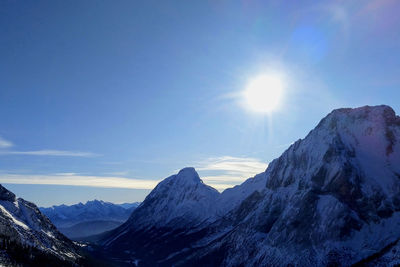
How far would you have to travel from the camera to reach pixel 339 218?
560 feet

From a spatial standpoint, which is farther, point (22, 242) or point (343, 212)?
point (343, 212)

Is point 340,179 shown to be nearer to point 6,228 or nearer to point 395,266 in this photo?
point 395,266

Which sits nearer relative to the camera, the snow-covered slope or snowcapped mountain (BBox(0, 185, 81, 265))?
snowcapped mountain (BBox(0, 185, 81, 265))

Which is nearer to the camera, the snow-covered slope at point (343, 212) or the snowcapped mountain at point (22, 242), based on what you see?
the snowcapped mountain at point (22, 242)

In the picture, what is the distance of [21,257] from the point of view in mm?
139000

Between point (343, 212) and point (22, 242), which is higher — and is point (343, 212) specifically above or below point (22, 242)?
above

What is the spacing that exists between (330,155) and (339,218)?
40.0m

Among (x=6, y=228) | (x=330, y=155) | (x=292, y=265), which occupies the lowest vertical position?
(x=292, y=265)

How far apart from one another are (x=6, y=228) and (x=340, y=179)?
163 meters

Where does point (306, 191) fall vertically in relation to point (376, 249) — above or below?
above

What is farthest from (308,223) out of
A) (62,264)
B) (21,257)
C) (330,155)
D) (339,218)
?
(21,257)

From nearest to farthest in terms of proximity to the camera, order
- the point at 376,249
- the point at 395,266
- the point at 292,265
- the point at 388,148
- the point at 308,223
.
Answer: the point at 395,266 < the point at 376,249 < the point at 292,265 < the point at 308,223 < the point at 388,148

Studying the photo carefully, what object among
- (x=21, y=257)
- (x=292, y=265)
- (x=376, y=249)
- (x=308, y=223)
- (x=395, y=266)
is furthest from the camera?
(x=308, y=223)

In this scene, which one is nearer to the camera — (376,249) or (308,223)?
(376,249)
